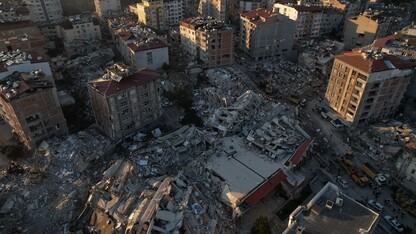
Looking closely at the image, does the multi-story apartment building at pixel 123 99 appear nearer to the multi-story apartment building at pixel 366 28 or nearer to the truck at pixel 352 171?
the truck at pixel 352 171

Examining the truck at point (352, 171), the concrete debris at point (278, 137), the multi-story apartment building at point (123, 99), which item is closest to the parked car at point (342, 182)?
the truck at point (352, 171)

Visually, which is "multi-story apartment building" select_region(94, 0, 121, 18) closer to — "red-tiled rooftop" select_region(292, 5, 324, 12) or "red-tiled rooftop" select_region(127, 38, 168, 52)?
"red-tiled rooftop" select_region(127, 38, 168, 52)

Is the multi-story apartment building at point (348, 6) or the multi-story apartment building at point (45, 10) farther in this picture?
the multi-story apartment building at point (45, 10)

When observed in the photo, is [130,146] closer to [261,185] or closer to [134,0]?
[261,185]

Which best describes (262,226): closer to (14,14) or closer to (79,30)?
(79,30)

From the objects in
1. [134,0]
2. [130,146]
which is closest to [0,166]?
[130,146]

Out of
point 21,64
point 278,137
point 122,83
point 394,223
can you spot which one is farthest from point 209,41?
point 394,223

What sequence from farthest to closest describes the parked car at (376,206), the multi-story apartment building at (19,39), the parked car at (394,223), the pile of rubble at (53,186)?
the multi-story apartment building at (19,39)
the parked car at (376,206)
the parked car at (394,223)
the pile of rubble at (53,186)

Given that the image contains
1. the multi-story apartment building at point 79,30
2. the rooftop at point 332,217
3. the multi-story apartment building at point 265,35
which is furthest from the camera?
the multi-story apartment building at point 79,30
